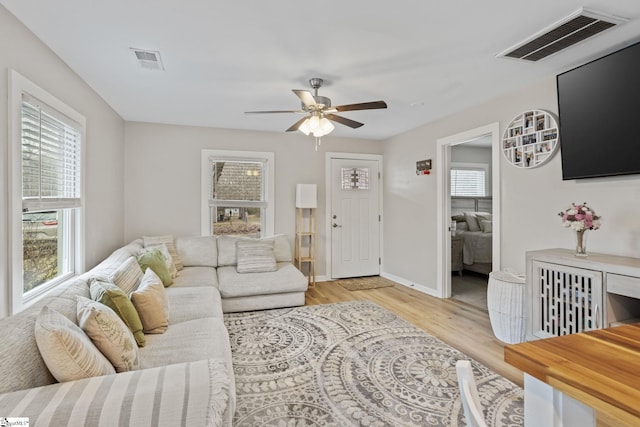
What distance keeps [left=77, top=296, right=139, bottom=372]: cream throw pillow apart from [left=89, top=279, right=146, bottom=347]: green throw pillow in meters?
0.28

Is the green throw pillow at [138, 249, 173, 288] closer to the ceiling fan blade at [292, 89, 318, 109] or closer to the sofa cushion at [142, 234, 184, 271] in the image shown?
the sofa cushion at [142, 234, 184, 271]

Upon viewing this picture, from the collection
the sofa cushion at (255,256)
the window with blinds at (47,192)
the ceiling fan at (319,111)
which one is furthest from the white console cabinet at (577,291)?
the window with blinds at (47,192)

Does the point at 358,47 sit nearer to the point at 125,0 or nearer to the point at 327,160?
the point at 125,0

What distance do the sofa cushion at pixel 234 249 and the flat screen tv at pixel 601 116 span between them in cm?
332

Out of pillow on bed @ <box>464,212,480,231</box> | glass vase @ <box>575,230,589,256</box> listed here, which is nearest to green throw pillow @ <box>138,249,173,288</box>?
glass vase @ <box>575,230,589,256</box>

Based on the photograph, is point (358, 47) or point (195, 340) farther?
point (358, 47)

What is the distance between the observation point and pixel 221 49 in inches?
93.0

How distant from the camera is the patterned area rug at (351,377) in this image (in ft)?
6.15

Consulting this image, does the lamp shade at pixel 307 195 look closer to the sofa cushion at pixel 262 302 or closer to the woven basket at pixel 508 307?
the sofa cushion at pixel 262 302

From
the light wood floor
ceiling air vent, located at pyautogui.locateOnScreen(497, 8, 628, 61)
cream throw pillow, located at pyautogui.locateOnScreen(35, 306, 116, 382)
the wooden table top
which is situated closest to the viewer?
the wooden table top

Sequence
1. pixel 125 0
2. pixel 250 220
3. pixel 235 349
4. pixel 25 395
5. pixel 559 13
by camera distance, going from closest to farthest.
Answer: pixel 25 395
pixel 125 0
pixel 559 13
pixel 235 349
pixel 250 220

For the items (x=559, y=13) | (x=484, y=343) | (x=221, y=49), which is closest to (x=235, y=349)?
(x=484, y=343)

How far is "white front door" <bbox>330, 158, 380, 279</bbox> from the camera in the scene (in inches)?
209

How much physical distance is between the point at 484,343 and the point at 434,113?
2.70 metres
